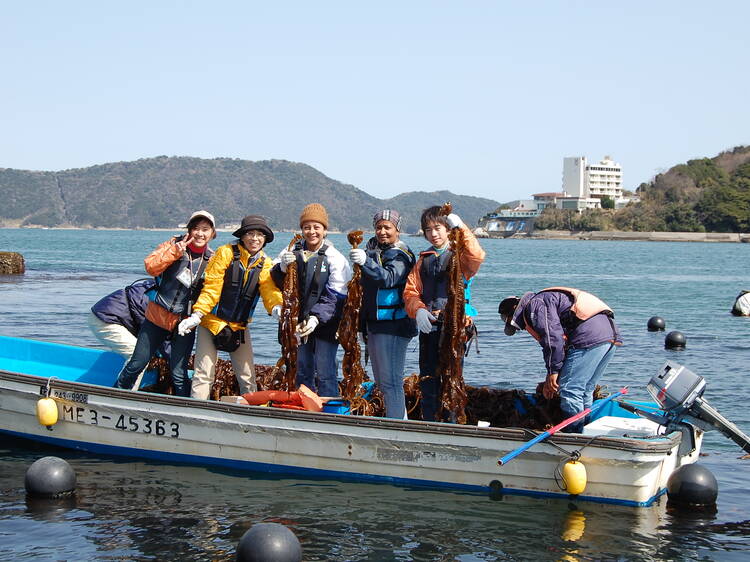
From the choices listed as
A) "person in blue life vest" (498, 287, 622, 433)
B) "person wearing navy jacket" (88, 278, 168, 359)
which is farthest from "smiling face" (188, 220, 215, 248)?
"person in blue life vest" (498, 287, 622, 433)

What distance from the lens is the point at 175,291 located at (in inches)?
386

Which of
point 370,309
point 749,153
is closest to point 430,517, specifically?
point 370,309

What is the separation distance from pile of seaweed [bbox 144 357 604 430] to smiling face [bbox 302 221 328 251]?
64.5 inches

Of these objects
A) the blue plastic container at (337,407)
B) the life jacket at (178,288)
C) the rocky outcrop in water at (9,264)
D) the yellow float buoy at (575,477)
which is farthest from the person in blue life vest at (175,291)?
the rocky outcrop in water at (9,264)

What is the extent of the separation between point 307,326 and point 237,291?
0.91 meters

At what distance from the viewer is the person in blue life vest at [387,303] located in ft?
29.4

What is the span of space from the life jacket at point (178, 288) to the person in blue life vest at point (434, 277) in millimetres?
2366

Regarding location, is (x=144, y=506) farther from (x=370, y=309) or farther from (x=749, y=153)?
(x=749, y=153)

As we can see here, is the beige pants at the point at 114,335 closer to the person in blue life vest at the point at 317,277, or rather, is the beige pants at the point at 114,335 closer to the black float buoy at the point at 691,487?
the person in blue life vest at the point at 317,277

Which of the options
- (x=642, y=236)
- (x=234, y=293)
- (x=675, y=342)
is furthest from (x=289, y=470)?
(x=642, y=236)

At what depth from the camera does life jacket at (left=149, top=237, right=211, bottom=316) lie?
9.78 metres

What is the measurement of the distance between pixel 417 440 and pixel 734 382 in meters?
10.5

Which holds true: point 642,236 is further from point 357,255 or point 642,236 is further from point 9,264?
point 357,255

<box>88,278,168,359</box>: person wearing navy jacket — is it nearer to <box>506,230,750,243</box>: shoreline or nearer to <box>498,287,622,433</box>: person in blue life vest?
<box>498,287,622,433</box>: person in blue life vest
